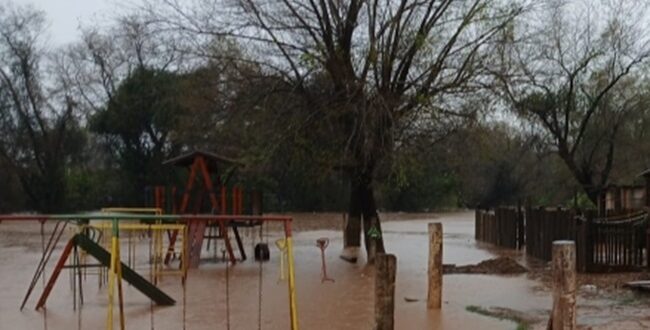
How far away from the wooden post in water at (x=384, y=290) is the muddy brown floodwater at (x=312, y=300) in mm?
1992

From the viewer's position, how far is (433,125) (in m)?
19.2

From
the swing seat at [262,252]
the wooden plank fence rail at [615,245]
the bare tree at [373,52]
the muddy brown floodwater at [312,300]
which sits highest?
the bare tree at [373,52]

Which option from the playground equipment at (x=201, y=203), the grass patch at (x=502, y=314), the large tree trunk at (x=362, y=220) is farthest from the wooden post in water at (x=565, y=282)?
the playground equipment at (x=201, y=203)

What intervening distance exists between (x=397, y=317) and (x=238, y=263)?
9597 millimetres

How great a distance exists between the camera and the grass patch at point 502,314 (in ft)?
37.1

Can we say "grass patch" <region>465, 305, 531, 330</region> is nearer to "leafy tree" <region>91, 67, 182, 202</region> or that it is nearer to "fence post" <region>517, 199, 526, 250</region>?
"fence post" <region>517, 199, 526, 250</region>

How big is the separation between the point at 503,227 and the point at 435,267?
1353cm

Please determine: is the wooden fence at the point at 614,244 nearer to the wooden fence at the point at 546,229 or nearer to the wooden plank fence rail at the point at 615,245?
the wooden plank fence rail at the point at 615,245

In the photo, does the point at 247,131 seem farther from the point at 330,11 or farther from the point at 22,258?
the point at 22,258

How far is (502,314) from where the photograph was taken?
12188mm

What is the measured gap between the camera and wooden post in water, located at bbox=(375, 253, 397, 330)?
923 cm

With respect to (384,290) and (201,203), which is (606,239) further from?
(201,203)

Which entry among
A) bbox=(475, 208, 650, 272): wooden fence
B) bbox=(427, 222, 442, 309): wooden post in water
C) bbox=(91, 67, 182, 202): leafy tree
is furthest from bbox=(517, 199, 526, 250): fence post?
bbox=(91, 67, 182, 202): leafy tree

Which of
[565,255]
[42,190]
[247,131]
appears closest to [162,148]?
[42,190]
